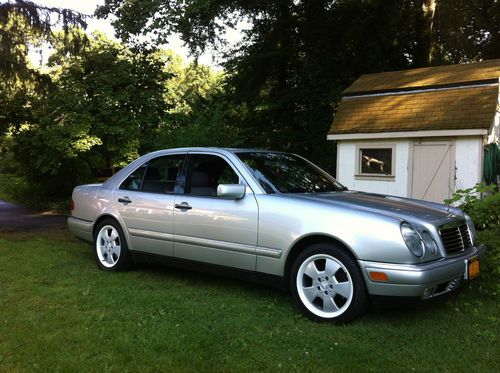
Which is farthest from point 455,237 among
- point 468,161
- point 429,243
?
point 468,161

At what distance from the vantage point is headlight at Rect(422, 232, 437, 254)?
13.8ft

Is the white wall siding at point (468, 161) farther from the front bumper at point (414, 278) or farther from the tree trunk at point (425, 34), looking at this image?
the tree trunk at point (425, 34)

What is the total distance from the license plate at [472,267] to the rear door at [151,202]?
3.06 metres

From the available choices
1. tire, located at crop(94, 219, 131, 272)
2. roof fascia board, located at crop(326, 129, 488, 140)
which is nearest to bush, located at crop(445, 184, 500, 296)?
tire, located at crop(94, 219, 131, 272)

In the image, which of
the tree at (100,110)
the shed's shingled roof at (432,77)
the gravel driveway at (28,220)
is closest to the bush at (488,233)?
the shed's shingled roof at (432,77)

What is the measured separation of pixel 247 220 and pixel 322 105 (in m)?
15.0

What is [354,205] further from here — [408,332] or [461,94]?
[461,94]

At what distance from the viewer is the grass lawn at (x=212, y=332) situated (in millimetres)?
3591

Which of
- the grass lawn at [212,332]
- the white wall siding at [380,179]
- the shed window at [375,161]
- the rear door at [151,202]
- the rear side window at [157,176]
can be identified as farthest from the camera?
the shed window at [375,161]

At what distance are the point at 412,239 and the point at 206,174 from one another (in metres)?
2.63

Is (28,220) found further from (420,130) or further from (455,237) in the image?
(455,237)

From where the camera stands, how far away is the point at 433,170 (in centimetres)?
1162

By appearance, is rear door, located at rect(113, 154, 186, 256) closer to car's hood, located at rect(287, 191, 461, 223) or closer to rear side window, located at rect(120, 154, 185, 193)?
rear side window, located at rect(120, 154, 185, 193)

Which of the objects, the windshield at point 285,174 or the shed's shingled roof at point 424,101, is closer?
the windshield at point 285,174
